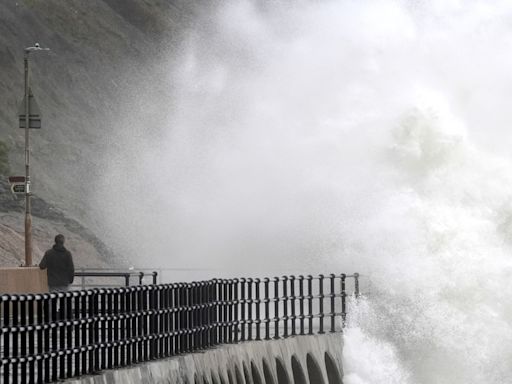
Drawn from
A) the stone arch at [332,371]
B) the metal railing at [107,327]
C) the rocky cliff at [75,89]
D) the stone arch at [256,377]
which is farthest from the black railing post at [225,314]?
the rocky cliff at [75,89]

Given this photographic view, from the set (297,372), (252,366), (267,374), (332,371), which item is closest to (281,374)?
(267,374)

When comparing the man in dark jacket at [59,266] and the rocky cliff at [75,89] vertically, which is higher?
the rocky cliff at [75,89]

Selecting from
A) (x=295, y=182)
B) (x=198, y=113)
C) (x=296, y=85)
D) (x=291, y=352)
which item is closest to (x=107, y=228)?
(x=198, y=113)

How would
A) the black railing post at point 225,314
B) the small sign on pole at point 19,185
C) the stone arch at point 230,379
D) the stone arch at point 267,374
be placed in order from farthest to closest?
the small sign on pole at point 19,185 → the stone arch at point 267,374 → the black railing post at point 225,314 → the stone arch at point 230,379

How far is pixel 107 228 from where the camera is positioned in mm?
69000

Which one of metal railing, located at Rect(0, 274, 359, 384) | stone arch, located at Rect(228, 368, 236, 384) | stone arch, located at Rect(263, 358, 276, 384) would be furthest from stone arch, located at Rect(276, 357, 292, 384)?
stone arch, located at Rect(228, 368, 236, 384)

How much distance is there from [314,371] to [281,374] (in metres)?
1.83

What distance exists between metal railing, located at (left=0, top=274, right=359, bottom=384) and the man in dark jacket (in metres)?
4.37

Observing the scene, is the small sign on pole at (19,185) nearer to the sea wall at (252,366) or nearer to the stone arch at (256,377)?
the sea wall at (252,366)

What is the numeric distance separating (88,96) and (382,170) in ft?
117

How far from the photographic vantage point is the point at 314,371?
26.4 meters

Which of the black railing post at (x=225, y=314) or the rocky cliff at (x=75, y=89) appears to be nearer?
the black railing post at (x=225, y=314)

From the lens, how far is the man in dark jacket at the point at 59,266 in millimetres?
→ 27641

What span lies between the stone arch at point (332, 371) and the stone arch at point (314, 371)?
0.91m
